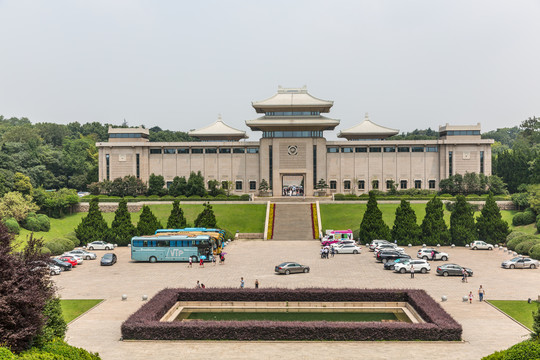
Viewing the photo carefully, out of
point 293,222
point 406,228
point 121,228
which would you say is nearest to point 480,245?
point 406,228

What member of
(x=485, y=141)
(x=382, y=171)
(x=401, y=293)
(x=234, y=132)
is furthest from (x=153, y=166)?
(x=401, y=293)

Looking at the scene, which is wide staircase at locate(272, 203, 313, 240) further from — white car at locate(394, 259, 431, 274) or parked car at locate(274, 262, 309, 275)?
white car at locate(394, 259, 431, 274)

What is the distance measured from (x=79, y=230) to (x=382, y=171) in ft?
174

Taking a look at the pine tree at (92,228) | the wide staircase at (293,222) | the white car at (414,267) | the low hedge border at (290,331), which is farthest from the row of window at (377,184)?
the low hedge border at (290,331)

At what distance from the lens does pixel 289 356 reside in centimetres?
2164

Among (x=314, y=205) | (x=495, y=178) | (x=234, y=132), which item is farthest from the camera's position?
(x=234, y=132)

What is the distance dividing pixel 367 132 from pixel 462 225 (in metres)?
42.2

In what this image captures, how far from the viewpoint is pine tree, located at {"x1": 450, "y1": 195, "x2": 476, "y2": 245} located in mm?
54281

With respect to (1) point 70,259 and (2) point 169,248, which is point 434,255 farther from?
(1) point 70,259

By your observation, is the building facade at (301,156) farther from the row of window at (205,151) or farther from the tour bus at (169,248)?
the tour bus at (169,248)

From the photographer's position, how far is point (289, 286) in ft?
115

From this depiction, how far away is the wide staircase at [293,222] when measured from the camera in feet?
202

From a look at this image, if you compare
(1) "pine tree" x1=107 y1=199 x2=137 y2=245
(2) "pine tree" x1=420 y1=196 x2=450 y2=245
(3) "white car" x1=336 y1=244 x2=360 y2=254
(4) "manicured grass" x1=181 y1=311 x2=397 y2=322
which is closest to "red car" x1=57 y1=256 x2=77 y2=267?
(1) "pine tree" x1=107 y1=199 x2=137 y2=245

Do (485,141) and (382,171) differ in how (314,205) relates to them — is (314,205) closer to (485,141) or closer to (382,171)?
(382,171)
